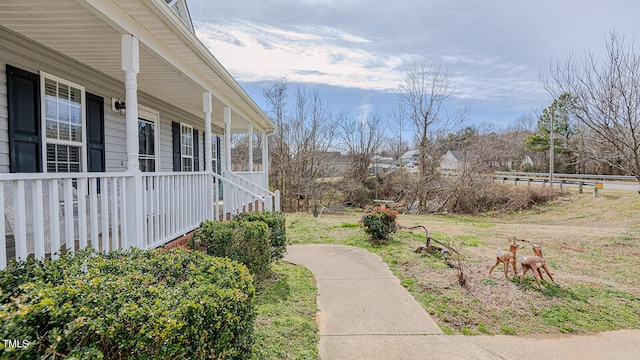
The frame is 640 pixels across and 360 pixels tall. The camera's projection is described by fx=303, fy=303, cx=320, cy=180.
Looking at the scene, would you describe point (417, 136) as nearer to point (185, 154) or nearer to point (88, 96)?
point (185, 154)

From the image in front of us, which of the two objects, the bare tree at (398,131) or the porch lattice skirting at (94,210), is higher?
the bare tree at (398,131)

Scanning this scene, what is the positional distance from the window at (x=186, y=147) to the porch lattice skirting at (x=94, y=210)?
125 inches

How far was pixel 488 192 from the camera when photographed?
17.6 meters

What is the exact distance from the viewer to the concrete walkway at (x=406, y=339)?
2.90 m

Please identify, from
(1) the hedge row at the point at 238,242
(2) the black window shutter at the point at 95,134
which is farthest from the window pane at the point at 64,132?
(1) the hedge row at the point at 238,242

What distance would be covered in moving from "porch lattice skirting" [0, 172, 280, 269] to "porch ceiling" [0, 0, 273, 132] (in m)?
1.64

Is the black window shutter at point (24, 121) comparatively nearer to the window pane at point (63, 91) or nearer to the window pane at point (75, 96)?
the window pane at point (63, 91)

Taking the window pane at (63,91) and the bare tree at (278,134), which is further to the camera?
the bare tree at (278,134)

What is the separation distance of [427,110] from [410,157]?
12.1 feet

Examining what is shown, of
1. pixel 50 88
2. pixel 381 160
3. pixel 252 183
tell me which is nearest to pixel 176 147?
pixel 252 183

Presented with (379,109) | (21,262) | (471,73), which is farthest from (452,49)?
(21,262)

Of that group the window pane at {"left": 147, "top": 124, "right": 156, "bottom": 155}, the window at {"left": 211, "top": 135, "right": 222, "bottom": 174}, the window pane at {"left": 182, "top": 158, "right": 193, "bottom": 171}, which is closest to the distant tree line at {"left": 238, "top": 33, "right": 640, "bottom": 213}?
the window at {"left": 211, "top": 135, "right": 222, "bottom": 174}

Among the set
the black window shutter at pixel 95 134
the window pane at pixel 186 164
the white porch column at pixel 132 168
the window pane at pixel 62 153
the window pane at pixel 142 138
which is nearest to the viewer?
the white porch column at pixel 132 168

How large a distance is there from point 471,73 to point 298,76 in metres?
10.5
